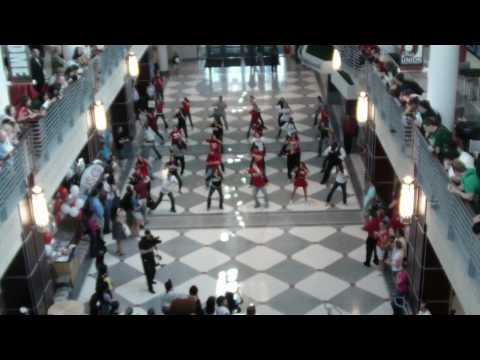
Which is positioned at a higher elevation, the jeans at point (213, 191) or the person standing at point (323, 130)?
the person standing at point (323, 130)

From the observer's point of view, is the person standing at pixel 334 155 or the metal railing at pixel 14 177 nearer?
the metal railing at pixel 14 177

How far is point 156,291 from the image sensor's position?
12453mm

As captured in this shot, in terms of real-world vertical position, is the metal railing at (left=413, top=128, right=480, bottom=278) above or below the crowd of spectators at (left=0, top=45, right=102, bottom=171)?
below

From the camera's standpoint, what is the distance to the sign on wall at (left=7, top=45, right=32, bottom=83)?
13.2m

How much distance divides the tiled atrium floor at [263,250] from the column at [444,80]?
3.40 metres

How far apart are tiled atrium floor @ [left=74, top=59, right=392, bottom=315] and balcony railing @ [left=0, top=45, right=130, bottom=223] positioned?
2823 mm

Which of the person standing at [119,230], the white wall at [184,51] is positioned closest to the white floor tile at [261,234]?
the person standing at [119,230]

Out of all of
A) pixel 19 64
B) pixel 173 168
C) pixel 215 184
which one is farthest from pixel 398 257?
pixel 19 64

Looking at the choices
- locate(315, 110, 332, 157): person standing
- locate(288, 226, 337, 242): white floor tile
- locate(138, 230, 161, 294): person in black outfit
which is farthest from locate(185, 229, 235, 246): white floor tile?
locate(315, 110, 332, 157): person standing

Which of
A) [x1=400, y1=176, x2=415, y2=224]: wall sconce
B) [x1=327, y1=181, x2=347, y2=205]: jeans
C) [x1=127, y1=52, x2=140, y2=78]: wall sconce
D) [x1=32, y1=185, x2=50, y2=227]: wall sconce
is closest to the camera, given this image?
[x1=32, y1=185, x2=50, y2=227]: wall sconce

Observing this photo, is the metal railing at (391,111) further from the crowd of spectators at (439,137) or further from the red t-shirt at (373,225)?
the red t-shirt at (373,225)

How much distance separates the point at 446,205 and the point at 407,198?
183 cm

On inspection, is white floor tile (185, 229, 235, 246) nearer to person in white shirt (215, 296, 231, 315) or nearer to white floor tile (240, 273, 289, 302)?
white floor tile (240, 273, 289, 302)

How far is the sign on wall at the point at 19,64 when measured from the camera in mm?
13250
